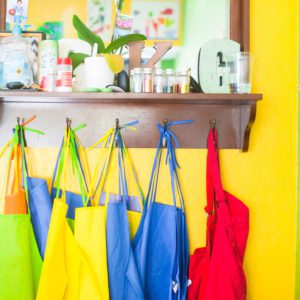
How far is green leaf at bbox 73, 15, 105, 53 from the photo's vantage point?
129 cm

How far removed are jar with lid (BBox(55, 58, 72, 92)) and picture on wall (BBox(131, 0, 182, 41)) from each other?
25 cm

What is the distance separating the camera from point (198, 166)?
1.39 meters

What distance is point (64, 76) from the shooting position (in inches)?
48.6

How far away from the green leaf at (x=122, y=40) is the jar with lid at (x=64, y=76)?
5.0 inches

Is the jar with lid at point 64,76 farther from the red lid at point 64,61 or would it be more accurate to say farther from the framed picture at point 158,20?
the framed picture at point 158,20

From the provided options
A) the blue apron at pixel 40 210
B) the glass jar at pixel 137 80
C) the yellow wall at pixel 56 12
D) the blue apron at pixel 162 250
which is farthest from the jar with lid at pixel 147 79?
the blue apron at pixel 40 210

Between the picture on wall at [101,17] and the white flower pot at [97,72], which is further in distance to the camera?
the picture on wall at [101,17]

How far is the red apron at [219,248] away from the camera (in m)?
1.30

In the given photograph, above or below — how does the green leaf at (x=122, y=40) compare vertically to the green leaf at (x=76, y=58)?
above

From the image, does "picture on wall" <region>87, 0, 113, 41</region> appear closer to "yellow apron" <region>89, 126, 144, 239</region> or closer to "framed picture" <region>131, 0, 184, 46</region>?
"framed picture" <region>131, 0, 184, 46</region>

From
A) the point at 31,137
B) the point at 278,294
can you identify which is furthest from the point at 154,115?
the point at 278,294

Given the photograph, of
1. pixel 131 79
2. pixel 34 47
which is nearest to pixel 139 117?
pixel 131 79

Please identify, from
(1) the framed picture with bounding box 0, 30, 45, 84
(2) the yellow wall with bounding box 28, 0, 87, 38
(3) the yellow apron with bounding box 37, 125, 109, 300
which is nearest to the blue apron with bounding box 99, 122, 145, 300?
(3) the yellow apron with bounding box 37, 125, 109, 300

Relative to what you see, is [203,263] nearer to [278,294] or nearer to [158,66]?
[278,294]
